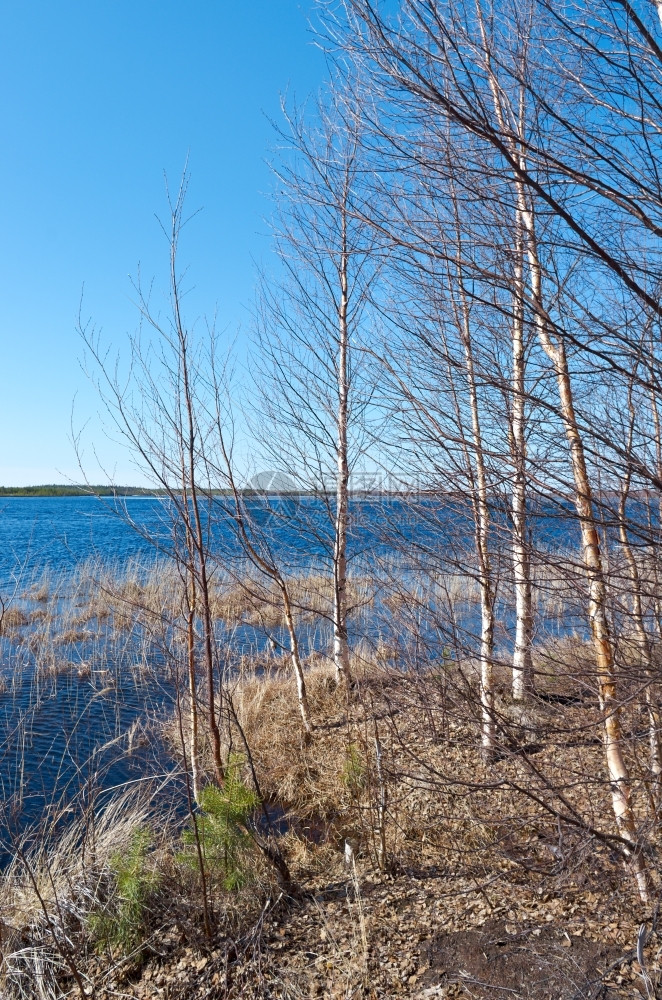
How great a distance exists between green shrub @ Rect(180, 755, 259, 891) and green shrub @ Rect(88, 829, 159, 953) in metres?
0.26

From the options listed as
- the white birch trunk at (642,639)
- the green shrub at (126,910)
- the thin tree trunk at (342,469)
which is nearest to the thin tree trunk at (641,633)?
the white birch trunk at (642,639)

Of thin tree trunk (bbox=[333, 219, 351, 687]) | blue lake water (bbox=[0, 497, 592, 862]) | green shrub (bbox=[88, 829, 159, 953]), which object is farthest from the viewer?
thin tree trunk (bbox=[333, 219, 351, 687])

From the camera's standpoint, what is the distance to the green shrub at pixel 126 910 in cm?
382

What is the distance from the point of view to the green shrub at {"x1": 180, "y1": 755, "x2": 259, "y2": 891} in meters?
4.16

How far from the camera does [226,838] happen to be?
4223mm

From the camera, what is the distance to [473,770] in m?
5.80

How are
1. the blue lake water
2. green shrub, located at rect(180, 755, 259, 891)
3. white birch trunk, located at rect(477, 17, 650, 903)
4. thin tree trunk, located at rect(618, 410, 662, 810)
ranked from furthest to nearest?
green shrub, located at rect(180, 755, 259, 891) < the blue lake water < white birch trunk, located at rect(477, 17, 650, 903) < thin tree trunk, located at rect(618, 410, 662, 810)

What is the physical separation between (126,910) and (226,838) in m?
0.68

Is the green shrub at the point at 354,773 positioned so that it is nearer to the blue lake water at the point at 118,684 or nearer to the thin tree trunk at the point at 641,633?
the blue lake water at the point at 118,684

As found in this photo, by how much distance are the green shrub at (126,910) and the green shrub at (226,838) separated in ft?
0.87

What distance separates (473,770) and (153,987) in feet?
10.4

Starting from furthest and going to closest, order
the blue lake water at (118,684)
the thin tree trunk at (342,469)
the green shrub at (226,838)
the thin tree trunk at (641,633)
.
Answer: the thin tree trunk at (342,469)
the green shrub at (226,838)
the blue lake water at (118,684)
the thin tree trunk at (641,633)

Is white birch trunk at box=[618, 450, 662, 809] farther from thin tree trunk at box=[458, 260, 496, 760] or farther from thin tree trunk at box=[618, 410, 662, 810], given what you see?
thin tree trunk at box=[458, 260, 496, 760]

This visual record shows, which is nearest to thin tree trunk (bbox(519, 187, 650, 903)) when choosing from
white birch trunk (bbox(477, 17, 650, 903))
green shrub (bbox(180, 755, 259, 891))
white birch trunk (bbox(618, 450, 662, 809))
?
white birch trunk (bbox(477, 17, 650, 903))
